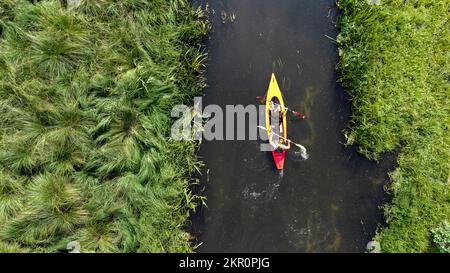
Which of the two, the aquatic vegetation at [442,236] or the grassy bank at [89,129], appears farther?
the aquatic vegetation at [442,236]

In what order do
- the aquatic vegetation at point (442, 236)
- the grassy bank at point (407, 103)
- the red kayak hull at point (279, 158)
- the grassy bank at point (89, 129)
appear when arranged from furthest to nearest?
the red kayak hull at point (279, 158), the grassy bank at point (407, 103), the aquatic vegetation at point (442, 236), the grassy bank at point (89, 129)

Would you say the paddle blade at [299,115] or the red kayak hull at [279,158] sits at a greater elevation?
the paddle blade at [299,115]

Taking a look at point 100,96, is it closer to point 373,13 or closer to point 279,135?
point 279,135

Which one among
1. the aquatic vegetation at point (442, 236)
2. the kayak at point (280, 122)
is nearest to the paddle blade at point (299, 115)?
the kayak at point (280, 122)

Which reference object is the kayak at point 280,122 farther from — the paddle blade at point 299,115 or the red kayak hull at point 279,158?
the paddle blade at point 299,115

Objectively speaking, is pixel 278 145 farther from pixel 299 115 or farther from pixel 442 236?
pixel 442 236

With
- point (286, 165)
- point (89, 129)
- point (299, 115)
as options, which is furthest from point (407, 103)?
point (89, 129)

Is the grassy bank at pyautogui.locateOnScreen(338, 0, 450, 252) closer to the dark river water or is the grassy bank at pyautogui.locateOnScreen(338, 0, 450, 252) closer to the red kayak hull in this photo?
the dark river water
